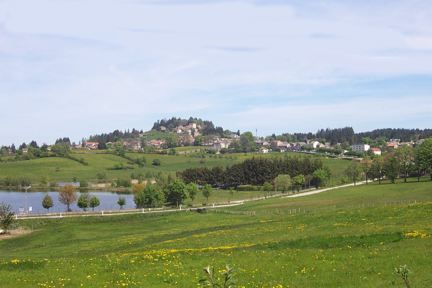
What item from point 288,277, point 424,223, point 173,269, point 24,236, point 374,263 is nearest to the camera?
point 288,277

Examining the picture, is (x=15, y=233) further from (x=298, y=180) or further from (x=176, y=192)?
(x=298, y=180)

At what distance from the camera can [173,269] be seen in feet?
88.9

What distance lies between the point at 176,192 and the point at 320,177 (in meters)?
70.7

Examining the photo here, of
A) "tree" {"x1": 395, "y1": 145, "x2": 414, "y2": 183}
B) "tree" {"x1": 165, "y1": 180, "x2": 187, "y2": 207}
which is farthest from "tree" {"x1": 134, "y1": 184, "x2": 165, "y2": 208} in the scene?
"tree" {"x1": 395, "y1": 145, "x2": 414, "y2": 183}

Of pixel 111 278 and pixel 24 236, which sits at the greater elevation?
pixel 111 278

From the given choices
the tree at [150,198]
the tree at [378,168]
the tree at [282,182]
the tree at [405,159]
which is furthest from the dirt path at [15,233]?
the tree at [405,159]

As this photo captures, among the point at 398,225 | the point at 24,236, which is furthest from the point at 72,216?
the point at 398,225

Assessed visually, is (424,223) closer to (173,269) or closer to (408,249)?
(408,249)

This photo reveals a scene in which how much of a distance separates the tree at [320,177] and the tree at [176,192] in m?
67.5

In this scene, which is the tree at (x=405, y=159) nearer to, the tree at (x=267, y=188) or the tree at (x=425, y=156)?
the tree at (x=425, y=156)

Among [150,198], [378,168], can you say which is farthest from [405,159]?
[150,198]

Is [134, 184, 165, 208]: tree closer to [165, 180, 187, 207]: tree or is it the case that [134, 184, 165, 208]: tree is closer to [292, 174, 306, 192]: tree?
[165, 180, 187, 207]: tree

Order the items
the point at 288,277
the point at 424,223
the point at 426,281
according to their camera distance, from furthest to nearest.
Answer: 1. the point at 424,223
2. the point at 288,277
3. the point at 426,281

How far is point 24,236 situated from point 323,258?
60.5m
